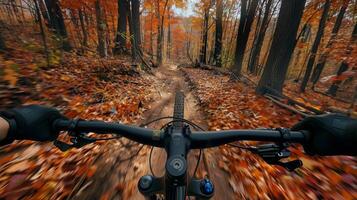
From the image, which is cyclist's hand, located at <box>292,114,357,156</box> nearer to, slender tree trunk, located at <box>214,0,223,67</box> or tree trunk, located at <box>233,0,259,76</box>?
tree trunk, located at <box>233,0,259,76</box>

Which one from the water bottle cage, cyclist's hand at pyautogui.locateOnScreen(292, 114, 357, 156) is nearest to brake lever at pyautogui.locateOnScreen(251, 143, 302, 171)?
cyclist's hand at pyautogui.locateOnScreen(292, 114, 357, 156)

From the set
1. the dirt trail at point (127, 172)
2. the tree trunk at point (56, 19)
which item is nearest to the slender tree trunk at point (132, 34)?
the tree trunk at point (56, 19)

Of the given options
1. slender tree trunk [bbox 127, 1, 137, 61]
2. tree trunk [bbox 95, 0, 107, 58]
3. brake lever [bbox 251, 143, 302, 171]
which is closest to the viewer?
brake lever [bbox 251, 143, 302, 171]

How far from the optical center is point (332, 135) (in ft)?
3.86

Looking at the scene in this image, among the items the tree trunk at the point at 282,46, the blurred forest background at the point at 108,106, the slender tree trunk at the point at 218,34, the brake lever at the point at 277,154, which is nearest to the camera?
the brake lever at the point at 277,154

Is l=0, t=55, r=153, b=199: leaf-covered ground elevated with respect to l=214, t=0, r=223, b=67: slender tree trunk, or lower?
lower

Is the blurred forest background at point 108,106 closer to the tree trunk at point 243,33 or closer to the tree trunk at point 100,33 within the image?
the tree trunk at point 100,33

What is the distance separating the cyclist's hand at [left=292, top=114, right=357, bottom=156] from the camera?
3.79ft

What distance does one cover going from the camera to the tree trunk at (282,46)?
19.6ft

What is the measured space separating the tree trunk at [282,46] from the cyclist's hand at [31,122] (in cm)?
669

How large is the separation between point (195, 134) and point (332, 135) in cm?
98

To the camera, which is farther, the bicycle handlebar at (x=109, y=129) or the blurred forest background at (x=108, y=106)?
the blurred forest background at (x=108, y=106)

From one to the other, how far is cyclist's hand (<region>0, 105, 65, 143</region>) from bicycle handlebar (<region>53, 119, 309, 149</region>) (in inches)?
2.4

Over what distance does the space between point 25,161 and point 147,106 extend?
11.5 feet
